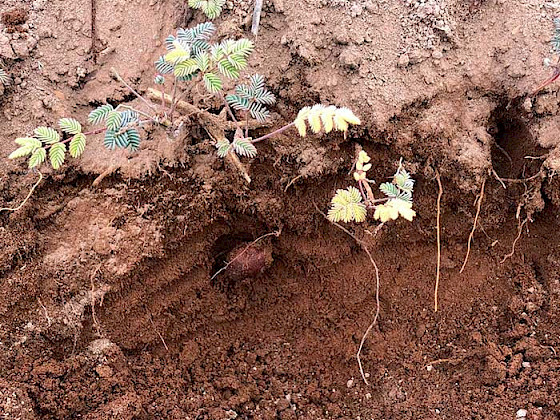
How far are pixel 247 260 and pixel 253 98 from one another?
58 cm

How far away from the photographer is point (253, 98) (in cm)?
189

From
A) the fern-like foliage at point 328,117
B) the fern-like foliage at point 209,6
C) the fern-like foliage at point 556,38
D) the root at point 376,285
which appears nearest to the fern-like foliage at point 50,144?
the fern-like foliage at point 209,6

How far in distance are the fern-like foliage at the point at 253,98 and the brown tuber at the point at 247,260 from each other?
1.65ft

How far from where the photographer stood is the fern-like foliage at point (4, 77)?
6.52 feet

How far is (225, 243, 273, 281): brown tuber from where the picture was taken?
2211 mm

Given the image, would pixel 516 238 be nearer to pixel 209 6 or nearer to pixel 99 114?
pixel 209 6

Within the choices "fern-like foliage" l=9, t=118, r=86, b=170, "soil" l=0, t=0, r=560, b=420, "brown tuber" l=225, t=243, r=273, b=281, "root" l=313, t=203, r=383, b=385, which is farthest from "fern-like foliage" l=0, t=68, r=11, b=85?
"root" l=313, t=203, r=383, b=385

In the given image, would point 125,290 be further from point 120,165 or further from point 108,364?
point 120,165

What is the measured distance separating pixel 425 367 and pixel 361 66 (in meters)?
1.02

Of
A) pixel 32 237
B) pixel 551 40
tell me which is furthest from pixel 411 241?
pixel 32 237

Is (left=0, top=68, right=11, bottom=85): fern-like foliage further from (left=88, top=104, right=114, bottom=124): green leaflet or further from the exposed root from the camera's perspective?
the exposed root

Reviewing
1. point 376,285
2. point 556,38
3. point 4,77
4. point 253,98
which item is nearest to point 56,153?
point 4,77

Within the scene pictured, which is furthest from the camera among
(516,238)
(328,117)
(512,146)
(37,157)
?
(516,238)

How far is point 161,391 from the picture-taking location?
6.84 feet
